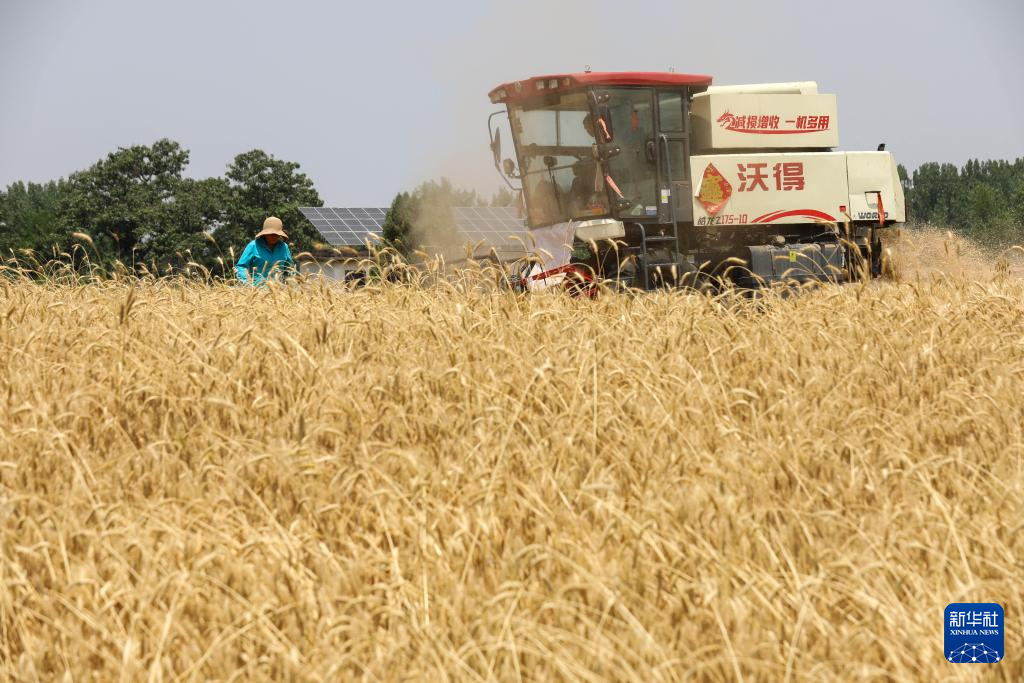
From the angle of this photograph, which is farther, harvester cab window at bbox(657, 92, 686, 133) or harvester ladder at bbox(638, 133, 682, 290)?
harvester cab window at bbox(657, 92, 686, 133)

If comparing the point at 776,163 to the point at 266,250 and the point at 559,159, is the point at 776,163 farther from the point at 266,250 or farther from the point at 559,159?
the point at 266,250

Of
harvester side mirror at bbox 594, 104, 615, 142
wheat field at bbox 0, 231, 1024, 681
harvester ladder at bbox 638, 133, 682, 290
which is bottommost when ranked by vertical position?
wheat field at bbox 0, 231, 1024, 681

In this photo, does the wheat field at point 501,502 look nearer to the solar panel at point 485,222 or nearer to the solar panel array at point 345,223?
the solar panel at point 485,222

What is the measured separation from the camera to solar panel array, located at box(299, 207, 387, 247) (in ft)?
161

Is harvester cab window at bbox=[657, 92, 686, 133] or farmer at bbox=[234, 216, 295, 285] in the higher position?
harvester cab window at bbox=[657, 92, 686, 133]

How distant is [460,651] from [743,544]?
943 mm

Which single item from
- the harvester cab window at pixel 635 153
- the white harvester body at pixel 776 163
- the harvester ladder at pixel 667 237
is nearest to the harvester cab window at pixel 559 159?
the harvester cab window at pixel 635 153

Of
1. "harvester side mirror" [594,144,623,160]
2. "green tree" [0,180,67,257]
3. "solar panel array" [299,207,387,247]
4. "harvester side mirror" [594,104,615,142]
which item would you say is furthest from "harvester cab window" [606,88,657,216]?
"green tree" [0,180,67,257]

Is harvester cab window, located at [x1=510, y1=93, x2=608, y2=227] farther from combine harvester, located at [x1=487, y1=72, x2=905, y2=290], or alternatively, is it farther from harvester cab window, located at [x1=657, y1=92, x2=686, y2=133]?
harvester cab window, located at [x1=657, y1=92, x2=686, y2=133]

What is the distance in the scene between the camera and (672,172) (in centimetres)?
1347

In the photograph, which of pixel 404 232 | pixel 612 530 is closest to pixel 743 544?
pixel 612 530

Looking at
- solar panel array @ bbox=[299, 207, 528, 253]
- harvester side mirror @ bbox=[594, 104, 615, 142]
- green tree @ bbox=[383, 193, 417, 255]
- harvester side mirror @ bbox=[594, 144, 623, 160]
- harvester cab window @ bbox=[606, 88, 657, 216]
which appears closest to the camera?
harvester side mirror @ bbox=[594, 104, 615, 142]

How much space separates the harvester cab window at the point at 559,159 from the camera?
13289mm

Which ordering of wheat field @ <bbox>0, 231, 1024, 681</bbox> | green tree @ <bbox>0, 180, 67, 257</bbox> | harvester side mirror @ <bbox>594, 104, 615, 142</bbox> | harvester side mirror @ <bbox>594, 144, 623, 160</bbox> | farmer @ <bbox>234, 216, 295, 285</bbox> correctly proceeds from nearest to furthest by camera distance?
wheat field @ <bbox>0, 231, 1024, 681</bbox> < farmer @ <bbox>234, 216, 295, 285</bbox> < harvester side mirror @ <bbox>594, 104, 615, 142</bbox> < harvester side mirror @ <bbox>594, 144, 623, 160</bbox> < green tree @ <bbox>0, 180, 67, 257</bbox>
